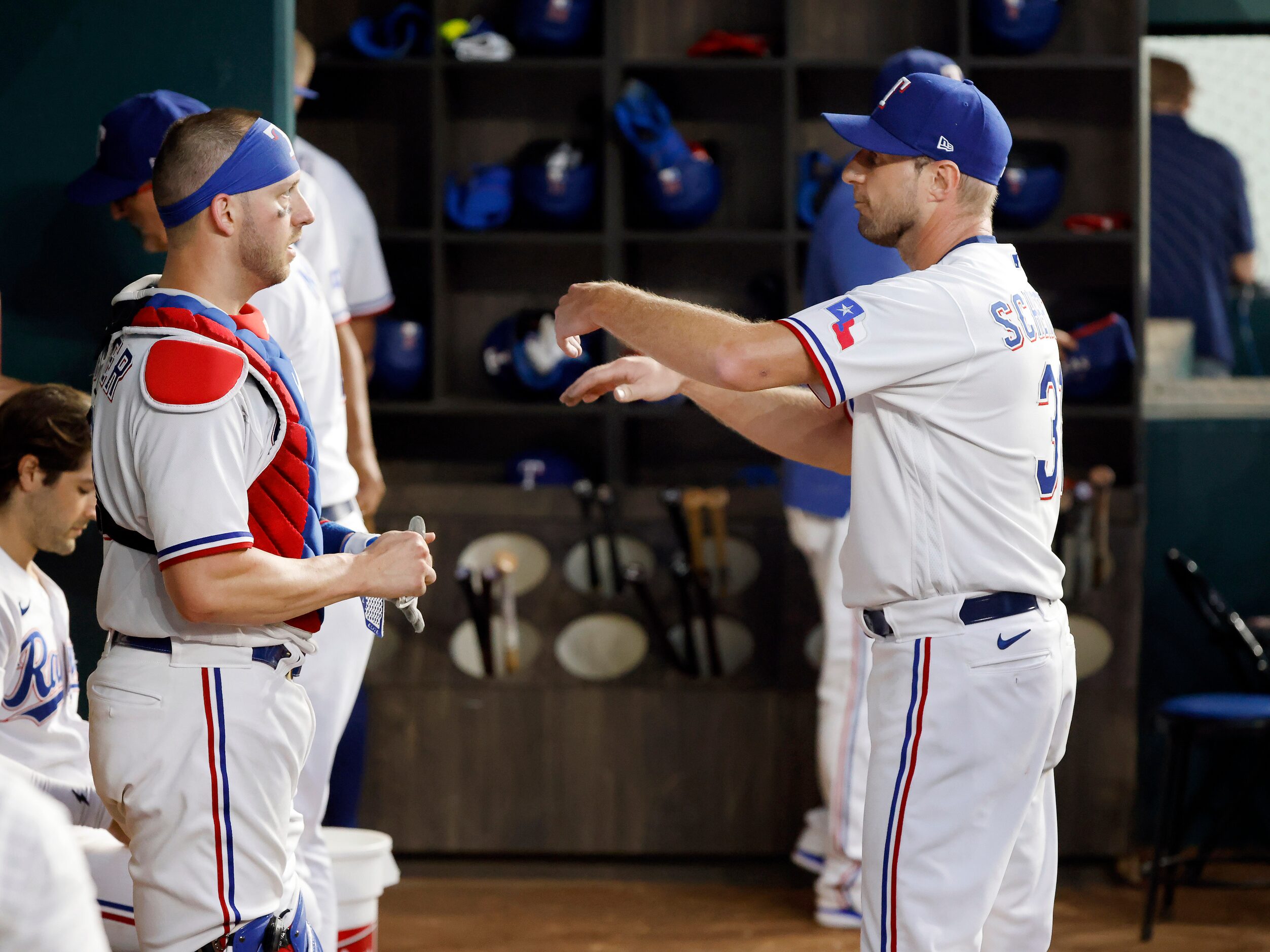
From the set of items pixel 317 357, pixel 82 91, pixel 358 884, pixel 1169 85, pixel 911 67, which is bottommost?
pixel 358 884

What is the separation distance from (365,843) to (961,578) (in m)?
1.36

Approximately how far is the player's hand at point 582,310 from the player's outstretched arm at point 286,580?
44 centimetres

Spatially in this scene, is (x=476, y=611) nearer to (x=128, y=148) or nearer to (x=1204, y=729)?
(x=128, y=148)

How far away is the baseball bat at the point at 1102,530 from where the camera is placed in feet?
12.3

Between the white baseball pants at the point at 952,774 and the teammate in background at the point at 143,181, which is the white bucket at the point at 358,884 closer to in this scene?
the teammate in background at the point at 143,181

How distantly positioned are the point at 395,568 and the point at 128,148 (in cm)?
110

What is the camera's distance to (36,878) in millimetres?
811

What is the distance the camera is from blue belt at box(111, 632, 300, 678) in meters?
1.68

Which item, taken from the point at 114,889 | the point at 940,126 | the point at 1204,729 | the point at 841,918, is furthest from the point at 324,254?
the point at 1204,729

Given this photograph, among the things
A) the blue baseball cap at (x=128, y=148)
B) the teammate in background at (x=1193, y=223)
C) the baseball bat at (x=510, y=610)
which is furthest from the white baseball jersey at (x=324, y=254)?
the teammate in background at (x=1193, y=223)

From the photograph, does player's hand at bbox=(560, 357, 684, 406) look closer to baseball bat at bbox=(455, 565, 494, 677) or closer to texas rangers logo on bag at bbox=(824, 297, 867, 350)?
texas rangers logo on bag at bbox=(824, 297, 867, 350)

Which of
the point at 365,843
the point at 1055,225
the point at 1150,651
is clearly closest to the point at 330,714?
the point at 365,843

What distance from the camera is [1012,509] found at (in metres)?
1.91

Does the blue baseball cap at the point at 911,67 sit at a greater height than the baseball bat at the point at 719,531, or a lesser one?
greater
